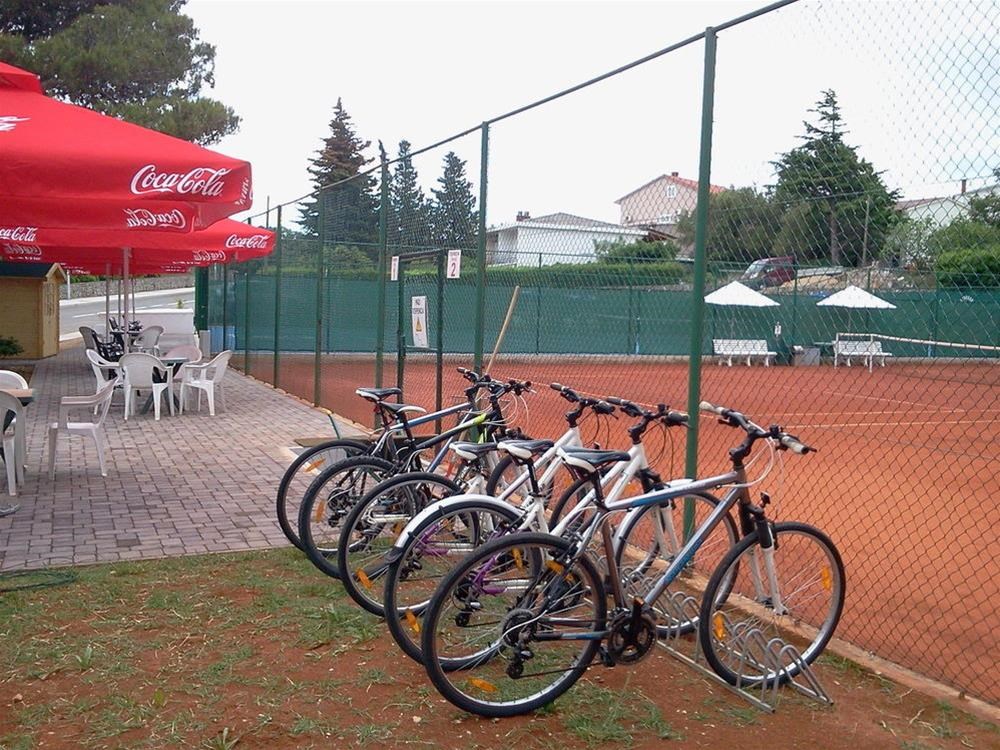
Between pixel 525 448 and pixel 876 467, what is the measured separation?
21.0ft

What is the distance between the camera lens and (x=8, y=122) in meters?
5.25

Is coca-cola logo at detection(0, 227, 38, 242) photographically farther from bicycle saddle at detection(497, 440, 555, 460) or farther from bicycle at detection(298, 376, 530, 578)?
bicycle saddle at detection(497, 440, 555, 460)

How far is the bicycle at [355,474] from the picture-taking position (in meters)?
5.13

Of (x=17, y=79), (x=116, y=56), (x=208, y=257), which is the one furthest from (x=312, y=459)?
(x=116, y=56)

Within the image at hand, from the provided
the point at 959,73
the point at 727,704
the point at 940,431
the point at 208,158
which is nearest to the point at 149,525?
the point at 208,158

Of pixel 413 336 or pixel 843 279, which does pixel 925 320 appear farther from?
pixel 413 336

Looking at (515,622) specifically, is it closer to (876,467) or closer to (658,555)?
(658,555)

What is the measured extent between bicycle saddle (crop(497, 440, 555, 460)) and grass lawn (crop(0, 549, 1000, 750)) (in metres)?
0.96

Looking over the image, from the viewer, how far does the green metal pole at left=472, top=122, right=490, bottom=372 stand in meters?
7.19

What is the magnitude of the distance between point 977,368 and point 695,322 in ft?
12.3

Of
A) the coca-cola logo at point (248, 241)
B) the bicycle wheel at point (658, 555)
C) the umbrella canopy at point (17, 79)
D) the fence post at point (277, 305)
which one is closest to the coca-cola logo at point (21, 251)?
the coca-cola logo at point (248, 241)

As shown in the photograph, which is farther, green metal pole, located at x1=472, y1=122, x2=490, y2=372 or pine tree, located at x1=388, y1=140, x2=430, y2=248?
pine tree, located at x1=388, y1=140, x2=430, y2=248

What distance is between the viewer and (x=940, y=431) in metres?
13.0

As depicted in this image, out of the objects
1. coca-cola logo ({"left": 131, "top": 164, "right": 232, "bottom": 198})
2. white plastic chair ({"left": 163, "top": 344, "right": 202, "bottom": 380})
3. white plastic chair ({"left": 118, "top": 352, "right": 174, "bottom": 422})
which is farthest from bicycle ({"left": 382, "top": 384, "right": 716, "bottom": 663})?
white plastic chair ({"left": 163, "top": 344, "right": 202, "bottom": 380})
